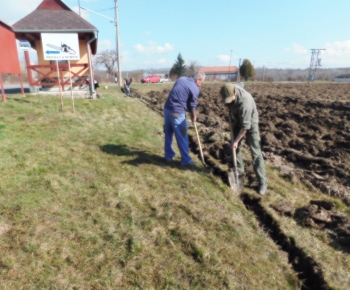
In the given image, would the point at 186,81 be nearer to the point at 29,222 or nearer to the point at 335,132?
the point at 29,222

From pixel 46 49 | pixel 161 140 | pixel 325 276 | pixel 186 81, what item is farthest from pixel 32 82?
pixel 325 276

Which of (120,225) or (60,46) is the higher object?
(60,46)

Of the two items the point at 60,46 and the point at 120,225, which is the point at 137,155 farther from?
the point at 60,46

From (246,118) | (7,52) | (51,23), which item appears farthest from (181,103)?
(51,23)

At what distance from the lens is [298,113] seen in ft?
34.8

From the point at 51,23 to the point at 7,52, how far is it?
3675 millimetres

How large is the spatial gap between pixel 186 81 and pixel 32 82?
31.5ft

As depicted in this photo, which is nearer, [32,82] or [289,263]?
[289,263]

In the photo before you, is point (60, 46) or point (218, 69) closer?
point (60, 46)

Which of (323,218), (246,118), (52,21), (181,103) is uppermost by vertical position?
(52,21)

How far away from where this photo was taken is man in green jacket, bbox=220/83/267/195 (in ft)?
14.3

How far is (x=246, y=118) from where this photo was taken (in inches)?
172

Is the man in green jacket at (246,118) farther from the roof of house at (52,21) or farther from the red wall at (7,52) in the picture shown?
the roof of house at (52,21)

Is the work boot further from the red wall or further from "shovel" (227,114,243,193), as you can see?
the red wall
